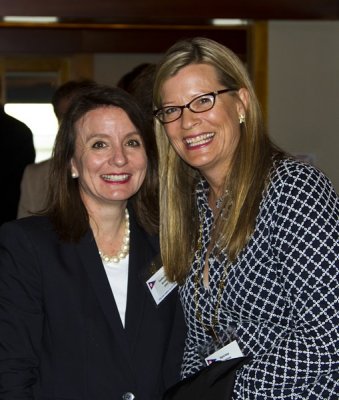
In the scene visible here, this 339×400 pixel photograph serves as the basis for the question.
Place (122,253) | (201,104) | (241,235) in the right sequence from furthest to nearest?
(122,253)
(201,104)
(241,235)

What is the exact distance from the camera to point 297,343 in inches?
83.2

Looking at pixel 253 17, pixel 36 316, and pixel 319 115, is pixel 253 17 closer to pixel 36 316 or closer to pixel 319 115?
pixel 319 115

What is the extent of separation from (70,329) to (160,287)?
0.99ft

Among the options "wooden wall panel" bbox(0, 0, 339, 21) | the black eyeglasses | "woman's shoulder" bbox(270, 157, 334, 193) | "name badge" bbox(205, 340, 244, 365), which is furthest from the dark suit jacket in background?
"woman's shoulder" bbox(270, 157, 334, 193)

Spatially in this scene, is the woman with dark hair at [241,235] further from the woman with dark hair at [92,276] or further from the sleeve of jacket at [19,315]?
the sleeve of jacket at [19,315]

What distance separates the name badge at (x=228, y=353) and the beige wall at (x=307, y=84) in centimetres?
369

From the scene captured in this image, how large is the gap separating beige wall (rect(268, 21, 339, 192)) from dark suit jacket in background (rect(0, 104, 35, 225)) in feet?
5.77

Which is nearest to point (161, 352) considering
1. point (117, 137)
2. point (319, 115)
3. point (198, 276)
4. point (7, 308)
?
point (198, 276)

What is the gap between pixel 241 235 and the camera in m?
2.24

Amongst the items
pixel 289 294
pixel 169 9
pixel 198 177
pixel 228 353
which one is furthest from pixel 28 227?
pixel 169 9

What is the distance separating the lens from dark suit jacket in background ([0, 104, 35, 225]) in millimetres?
4891

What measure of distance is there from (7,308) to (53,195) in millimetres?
415

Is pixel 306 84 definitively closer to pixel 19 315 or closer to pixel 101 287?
pixel 101 287

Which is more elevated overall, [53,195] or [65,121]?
[65,121]
